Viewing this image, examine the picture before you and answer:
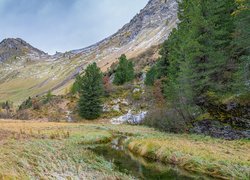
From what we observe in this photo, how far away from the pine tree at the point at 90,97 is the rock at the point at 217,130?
36295 mm

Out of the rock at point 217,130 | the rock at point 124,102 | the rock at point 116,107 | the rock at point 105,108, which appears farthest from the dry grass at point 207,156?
the rock at point 124,102

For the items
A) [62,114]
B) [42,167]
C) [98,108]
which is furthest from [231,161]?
[62,114]

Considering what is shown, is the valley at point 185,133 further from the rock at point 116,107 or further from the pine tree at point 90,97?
the rock at point 116,107

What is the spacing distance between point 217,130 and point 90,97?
135 feet

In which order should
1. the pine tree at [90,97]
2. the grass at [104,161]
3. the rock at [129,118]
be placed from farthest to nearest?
the pine tree at [90,97] → the rock at [129,118] → the grass at [104,161]

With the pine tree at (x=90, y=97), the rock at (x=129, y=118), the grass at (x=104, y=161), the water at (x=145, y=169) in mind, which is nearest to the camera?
the grass at (x=104, y=161)

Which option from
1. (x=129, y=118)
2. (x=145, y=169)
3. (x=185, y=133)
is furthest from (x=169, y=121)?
(x=129, y=118)

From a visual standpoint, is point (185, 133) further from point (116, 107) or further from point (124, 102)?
point (124, 102)

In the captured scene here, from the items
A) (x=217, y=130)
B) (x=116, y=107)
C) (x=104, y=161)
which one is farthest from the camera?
(x=116, y=107)

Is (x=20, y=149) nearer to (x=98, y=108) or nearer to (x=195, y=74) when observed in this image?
(x=195, y=74)

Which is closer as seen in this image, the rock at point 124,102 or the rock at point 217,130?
the rock at point 217,130

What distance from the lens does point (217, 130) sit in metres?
29.7

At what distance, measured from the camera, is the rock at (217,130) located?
2712 centimetres

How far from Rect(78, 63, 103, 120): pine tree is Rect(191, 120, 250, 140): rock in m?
36.3
